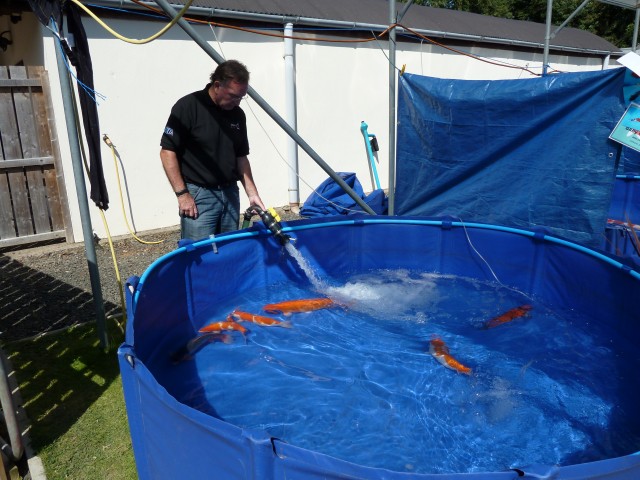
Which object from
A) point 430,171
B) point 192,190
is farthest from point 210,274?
point 430,171

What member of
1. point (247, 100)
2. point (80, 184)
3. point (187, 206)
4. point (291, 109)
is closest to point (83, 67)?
point (80, 184)

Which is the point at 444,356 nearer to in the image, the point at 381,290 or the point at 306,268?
the point at 381,290

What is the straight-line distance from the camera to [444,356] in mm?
3596

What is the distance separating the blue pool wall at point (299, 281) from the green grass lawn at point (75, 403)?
385 mm

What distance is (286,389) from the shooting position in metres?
3.30

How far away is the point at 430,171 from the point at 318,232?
7.40ft

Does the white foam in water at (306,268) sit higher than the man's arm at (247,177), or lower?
lower

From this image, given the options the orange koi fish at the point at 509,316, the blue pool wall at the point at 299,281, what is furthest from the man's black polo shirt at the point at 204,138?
the orange koi fish at the point at 509,316

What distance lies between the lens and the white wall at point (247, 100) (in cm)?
639

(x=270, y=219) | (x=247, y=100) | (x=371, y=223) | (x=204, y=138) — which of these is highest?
(x=247, y=100)

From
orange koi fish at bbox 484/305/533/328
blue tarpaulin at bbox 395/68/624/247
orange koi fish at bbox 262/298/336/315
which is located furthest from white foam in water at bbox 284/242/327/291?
blue tarpaulin at bbox 395/68/624/247

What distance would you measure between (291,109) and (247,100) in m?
0.78

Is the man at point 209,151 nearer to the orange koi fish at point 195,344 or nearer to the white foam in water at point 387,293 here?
the orange koi fish at point 195,344

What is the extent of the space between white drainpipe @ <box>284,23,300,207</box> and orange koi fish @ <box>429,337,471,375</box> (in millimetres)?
4893
